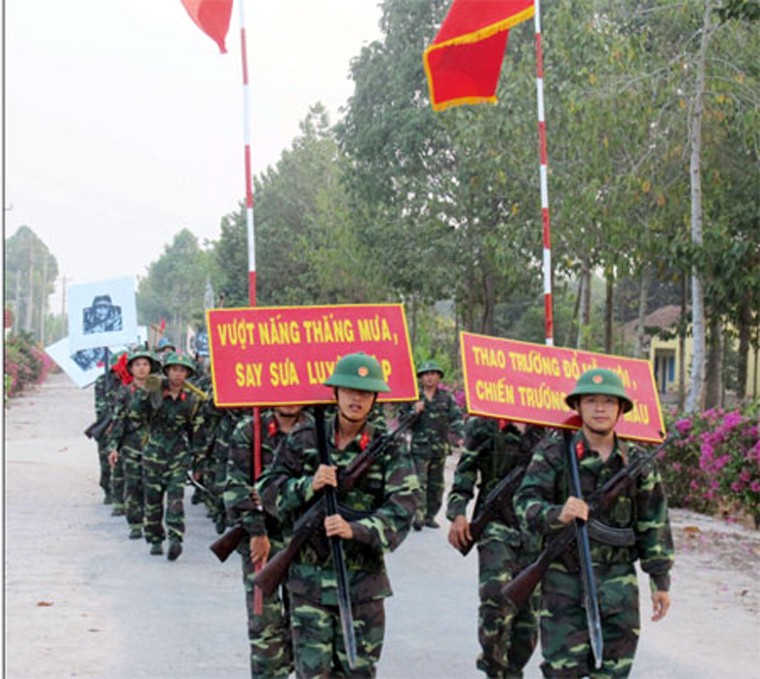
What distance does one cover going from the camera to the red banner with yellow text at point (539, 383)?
567 centimetres

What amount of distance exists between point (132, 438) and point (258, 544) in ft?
20.3

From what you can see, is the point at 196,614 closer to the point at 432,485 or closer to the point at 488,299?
the point at 432,485

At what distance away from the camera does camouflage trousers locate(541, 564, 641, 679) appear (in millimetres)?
5062

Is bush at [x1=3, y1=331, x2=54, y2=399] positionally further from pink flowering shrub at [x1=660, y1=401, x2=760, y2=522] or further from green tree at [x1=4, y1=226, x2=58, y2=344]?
green tree at [x1=4, y1=226, x2=58, y2=344]

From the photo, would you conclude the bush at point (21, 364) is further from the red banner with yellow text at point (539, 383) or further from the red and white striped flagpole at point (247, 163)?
the red banner with yellow text at point (539, 383)

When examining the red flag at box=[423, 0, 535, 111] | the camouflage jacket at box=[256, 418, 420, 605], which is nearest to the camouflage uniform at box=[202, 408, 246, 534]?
the camouflage jacket at box=[256, 418, 420, 605]

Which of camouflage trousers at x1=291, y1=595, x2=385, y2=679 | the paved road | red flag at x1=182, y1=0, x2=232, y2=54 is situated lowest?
the paved road

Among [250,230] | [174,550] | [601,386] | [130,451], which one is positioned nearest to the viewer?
[601,386]

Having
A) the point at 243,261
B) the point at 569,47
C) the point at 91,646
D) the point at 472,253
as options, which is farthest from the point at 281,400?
the point at 243,261

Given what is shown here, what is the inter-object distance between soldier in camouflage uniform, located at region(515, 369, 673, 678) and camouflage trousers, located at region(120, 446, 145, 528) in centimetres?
699

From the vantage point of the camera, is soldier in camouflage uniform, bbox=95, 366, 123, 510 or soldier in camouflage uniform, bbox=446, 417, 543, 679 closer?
soldier in camouflage uniform, bbox=446, 417, 543, 679

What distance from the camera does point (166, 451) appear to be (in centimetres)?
1073

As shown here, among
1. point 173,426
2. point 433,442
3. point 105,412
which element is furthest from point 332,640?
point 105,412

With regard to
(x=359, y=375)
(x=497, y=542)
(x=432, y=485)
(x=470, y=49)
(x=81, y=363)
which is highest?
(x=470, y=49)
